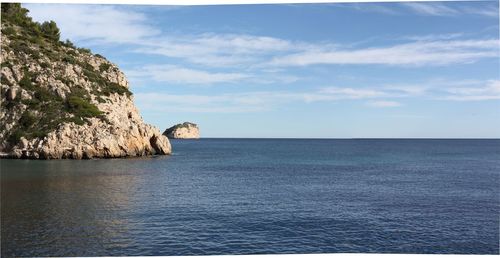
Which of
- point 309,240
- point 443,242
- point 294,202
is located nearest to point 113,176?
point 294,202

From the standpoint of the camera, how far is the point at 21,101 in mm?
78250

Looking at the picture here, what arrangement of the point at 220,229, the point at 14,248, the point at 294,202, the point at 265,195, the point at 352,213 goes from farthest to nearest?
the point at 265,195
the point at 294,202
the point at 352,213
the point at 220,229
the point at 14,248

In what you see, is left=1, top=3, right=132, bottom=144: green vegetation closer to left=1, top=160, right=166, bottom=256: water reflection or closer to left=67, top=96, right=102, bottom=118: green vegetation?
left=67, top=96, right=102, bottom=118: green vegetation

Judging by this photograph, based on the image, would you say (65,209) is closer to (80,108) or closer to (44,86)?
(80,108)

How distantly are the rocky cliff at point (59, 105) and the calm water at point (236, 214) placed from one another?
1911 cm

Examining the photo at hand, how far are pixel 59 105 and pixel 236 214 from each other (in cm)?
5861

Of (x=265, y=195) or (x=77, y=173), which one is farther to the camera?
(x=77, y=173)

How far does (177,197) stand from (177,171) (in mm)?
23103

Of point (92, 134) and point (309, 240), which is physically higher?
point (92, 134)

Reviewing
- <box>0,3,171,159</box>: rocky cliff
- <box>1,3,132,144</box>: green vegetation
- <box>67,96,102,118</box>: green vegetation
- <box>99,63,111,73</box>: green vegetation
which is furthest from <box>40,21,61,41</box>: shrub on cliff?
<box>67,96,102,118</box>: green vegetation

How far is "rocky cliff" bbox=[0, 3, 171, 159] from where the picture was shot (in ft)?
246

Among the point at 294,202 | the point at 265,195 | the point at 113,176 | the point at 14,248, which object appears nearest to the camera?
the point at 14,248

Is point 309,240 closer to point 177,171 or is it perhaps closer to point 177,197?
point 177,197

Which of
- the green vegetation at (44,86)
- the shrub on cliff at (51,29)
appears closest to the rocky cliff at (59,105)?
the green vegetation at (44,86)
